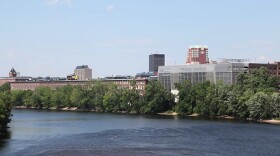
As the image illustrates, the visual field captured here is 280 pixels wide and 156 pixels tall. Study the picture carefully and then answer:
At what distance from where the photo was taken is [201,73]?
516ft

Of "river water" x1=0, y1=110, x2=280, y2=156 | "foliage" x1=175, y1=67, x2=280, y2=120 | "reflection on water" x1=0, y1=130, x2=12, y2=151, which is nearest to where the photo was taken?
"river water" x1=0, y1=110, x2=280, y2=156

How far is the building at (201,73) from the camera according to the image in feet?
485

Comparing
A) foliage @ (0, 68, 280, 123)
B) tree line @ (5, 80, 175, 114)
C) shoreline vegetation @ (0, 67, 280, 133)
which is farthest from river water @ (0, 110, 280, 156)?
tree line @ (5, 80, 175, 114)

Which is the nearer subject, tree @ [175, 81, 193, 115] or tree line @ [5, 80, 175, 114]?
tree @ [175, 81, 193, 115]

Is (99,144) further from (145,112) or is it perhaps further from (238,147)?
(145,112)

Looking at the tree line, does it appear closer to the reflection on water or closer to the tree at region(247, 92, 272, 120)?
the tree at region(247, 92, 272, 120)

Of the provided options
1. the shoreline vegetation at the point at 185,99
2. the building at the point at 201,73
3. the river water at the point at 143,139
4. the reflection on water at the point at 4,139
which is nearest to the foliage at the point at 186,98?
the shoreline vegetation at the point at 185,99

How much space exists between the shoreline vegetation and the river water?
25.4 feet

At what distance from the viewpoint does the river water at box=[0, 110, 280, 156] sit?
201 feet

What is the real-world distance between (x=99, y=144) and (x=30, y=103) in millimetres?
108199

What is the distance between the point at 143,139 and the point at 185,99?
51.9m

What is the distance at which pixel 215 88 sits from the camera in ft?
391

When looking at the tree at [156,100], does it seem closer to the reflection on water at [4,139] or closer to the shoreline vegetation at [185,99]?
the shoreline vegetation at [185,99]

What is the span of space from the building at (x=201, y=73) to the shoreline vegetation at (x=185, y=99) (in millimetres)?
13919
